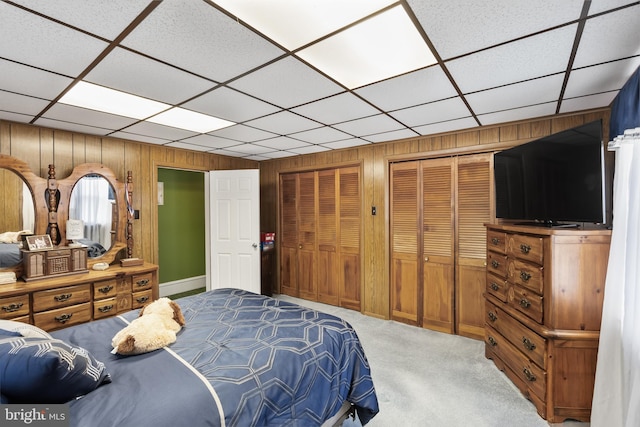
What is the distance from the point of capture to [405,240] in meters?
3.89

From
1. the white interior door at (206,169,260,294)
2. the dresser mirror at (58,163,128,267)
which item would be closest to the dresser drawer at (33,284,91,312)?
the dresser mirror at (58,163,128,267)

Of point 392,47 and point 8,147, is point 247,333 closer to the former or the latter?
point 392,47

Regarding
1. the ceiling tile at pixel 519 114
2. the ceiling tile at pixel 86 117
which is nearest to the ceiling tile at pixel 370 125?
the ceiling tile at pixel 519 114

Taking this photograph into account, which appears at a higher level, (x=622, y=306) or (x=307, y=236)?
(x=307, y=236)

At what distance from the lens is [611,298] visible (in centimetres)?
180

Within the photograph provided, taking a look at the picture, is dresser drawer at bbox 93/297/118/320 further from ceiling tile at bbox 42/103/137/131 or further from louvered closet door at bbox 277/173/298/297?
louvered closet door at bbox 277/173/298/297

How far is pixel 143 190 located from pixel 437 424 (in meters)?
4.09

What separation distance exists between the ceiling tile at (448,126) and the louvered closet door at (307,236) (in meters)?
1.92

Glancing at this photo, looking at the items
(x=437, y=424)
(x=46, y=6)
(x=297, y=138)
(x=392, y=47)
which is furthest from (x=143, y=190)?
(x=437, y=424)

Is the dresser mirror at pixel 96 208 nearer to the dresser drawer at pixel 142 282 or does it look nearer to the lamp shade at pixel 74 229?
the lamp shade at pixel 74 229

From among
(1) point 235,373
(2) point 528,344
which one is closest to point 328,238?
(2) point 528,344

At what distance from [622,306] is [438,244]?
191 cm

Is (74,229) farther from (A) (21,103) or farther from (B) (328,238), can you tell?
(B) (328,238)

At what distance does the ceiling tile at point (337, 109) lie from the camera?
2.45m
